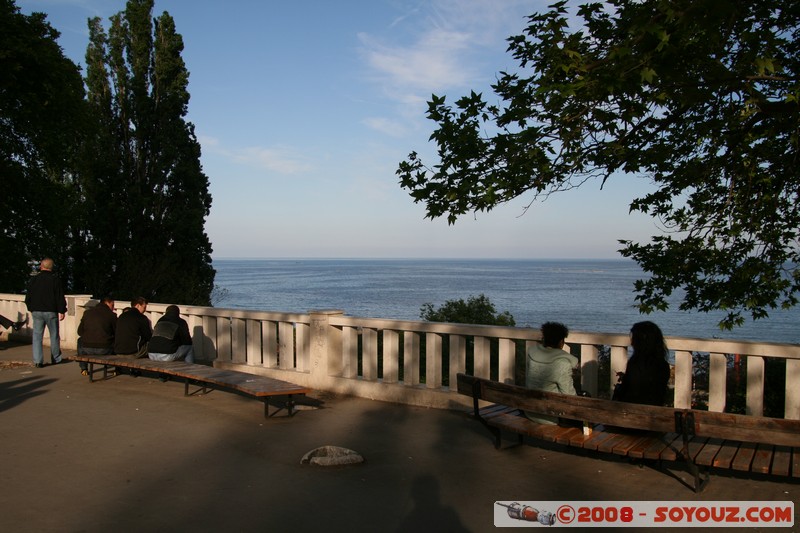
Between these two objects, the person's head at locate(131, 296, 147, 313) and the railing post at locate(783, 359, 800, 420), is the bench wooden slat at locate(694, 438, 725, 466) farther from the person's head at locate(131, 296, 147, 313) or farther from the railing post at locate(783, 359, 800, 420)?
the person's head at locate(131, 296, 147, 313)

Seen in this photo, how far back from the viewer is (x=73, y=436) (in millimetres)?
6492

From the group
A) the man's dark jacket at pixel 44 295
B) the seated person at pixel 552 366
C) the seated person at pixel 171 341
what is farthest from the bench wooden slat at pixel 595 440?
the man's dark jacket at pixel 44 295

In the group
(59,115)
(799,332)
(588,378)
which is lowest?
(799,332)

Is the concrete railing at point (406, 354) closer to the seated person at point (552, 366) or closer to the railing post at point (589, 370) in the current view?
the railing post at point (589, 370)

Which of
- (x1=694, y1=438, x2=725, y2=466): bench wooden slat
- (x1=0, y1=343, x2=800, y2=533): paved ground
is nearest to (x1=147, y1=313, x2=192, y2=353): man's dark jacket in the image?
(x1=0, y1=343, x2=800, y2=533): paved ground

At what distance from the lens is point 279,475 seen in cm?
530

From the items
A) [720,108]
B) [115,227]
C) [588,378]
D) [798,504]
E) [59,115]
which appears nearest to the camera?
[798,504]

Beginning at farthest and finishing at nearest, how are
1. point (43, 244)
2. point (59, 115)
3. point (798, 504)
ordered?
point (43, 244)
point (59, 115)
point (798, 504)

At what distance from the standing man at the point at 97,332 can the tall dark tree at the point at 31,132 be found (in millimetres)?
9970

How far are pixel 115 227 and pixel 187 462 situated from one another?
85.7 feet

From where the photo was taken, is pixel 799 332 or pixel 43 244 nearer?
pixel 43 244

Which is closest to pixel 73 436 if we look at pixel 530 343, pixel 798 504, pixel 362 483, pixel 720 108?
pixel 362 483

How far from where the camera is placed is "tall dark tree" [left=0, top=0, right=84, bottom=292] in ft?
55.4

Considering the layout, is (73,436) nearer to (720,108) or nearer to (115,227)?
(720,108)
